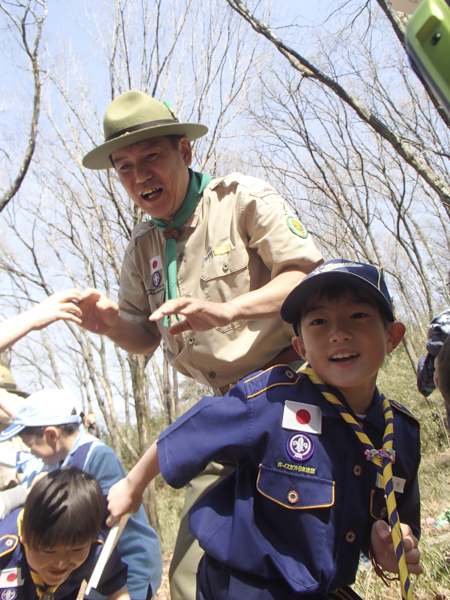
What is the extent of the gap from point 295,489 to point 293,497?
0.07 ft

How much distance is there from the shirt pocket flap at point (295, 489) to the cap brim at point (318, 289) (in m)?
0.46

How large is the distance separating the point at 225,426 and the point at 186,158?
140 centimetres

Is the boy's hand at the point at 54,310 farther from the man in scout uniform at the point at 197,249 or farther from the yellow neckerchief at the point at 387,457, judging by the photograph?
the yellow neckerchief at the point at 387,457

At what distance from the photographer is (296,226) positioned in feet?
6.79

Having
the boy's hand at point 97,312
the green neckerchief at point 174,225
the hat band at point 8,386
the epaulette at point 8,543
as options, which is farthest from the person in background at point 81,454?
the hat band at point 8,386

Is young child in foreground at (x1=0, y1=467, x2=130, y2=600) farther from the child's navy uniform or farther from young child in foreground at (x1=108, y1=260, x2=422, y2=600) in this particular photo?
young child in foreground at (x1=108, y1=260, x2=422, y2=600)

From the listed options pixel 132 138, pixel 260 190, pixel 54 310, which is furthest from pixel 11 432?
pixel 260 190

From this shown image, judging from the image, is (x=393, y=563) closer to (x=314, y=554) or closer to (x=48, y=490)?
(x=314, y=554)

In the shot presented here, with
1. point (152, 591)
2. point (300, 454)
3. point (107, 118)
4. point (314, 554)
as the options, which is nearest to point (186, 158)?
point (107, 118)

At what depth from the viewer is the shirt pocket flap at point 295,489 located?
1328mm

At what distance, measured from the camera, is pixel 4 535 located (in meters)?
2.00

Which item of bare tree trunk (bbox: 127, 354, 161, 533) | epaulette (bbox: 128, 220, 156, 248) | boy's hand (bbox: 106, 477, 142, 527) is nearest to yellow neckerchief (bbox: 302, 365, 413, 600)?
boy's hand (bbox: 106, 477, 142, 527)

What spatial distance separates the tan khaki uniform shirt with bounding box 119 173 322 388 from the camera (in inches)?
78.1

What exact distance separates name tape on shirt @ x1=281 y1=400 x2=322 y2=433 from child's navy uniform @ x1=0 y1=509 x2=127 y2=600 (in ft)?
3.80
